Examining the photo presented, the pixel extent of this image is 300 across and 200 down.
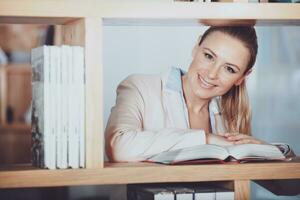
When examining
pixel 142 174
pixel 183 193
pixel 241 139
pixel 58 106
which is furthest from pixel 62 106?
pixel 241 139

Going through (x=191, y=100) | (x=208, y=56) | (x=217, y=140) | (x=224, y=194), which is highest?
(x=208, y=56)

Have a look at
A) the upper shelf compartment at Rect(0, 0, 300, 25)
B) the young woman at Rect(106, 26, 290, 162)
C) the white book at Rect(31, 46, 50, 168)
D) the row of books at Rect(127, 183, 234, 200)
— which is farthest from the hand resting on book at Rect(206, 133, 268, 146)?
the white book at Rect(31, 46, 50, 168)

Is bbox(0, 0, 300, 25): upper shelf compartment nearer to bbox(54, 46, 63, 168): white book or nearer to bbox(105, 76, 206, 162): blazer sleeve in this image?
bbox(54, 46, 63, 168): white book

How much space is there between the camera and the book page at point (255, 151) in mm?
1716

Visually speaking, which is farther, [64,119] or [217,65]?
[217,65]

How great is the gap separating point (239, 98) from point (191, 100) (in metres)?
0.13

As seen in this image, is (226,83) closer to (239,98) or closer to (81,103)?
(239,98)

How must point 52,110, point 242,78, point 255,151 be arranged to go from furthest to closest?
1. point 242,78
2. point 255,151
3. point 52,110

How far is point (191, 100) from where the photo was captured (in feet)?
5.99

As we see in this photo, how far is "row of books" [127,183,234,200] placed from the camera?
1652 mm

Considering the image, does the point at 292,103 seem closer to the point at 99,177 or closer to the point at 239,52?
the point at 239,52

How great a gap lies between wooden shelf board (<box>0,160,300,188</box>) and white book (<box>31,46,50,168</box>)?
0.13 feet

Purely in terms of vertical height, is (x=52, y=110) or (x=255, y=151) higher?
(x=52, y=110)

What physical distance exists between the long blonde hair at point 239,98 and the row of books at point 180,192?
201mm
